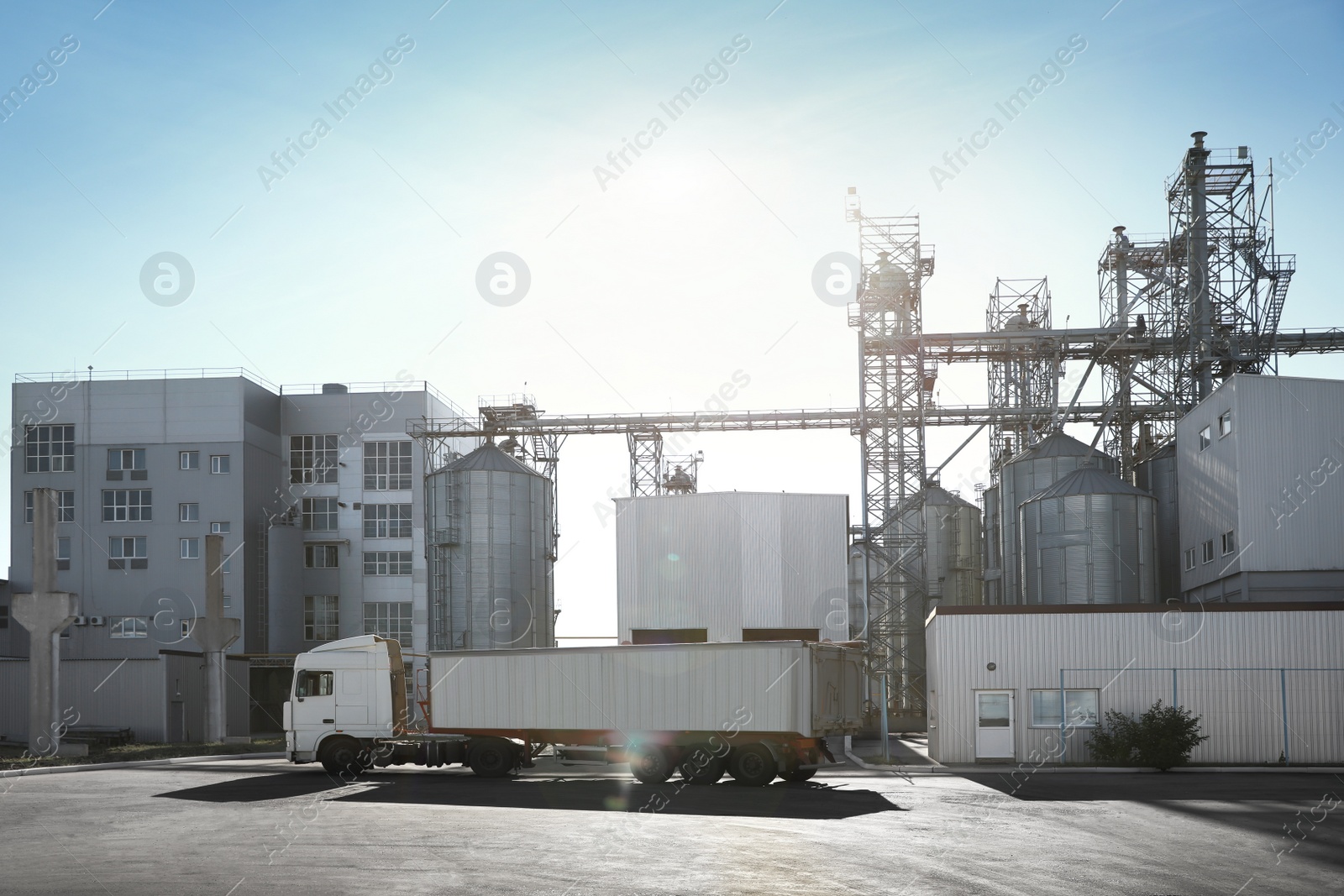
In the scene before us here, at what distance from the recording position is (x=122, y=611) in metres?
72.2

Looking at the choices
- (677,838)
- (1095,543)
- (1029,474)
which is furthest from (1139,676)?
(677,838)

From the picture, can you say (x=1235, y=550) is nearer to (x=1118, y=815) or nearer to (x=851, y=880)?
(x=1118, y=815)

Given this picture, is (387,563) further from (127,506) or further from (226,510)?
(127,506)

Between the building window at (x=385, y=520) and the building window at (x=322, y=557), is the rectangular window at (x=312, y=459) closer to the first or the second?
the building window at (x=385, y=520)

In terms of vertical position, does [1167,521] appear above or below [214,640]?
above

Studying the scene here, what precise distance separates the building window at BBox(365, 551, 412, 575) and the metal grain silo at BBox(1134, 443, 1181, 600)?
146 ft

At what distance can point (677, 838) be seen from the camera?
62.4ft

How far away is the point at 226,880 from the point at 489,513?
45401mm

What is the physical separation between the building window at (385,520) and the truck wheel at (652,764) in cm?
5090

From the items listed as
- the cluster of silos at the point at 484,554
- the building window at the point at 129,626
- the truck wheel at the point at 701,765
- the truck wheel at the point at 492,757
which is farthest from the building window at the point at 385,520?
the truck wheel at the point at 701,765

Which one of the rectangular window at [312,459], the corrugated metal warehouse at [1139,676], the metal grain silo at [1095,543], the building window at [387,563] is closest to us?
the corrugated metal warehouse at [1139,676]

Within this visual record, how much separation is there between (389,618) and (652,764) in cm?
5070

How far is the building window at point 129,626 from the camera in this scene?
71.6 metres

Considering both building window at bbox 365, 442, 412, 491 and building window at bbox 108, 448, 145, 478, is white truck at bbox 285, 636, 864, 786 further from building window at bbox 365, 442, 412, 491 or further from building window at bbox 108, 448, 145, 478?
building window at bbox 108, 448, 145, 478
